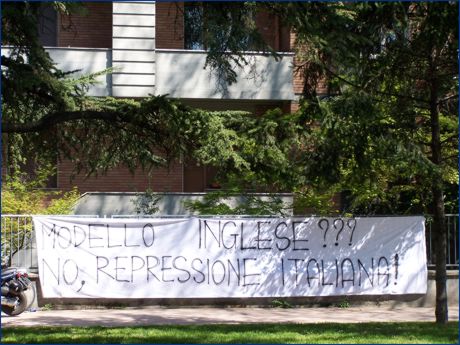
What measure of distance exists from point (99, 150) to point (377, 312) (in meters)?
5.67

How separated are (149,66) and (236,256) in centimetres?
757

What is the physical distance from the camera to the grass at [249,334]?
8.63 meters

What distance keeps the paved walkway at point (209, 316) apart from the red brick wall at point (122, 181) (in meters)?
5.99

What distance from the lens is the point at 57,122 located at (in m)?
10.2

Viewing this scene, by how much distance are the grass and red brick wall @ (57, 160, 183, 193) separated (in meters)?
8.46

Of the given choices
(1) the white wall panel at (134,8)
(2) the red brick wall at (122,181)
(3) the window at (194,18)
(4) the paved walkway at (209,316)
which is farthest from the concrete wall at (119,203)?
(3) the window at (194,18)

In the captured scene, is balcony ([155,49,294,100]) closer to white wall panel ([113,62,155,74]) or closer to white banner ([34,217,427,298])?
white wall panel ([113,62,155,74])

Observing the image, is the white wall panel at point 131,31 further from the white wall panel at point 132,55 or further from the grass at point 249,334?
the grass at point 249,334

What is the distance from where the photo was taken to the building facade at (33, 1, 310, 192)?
17.9 meters

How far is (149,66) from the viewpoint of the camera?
17969 millimetres

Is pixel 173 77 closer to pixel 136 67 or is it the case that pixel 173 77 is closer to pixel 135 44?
pixel 136 67

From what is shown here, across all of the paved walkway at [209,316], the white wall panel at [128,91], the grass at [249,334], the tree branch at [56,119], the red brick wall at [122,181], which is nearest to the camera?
the grass at [249,334]

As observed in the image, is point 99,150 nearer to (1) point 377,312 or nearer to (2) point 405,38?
(2) point 405,38

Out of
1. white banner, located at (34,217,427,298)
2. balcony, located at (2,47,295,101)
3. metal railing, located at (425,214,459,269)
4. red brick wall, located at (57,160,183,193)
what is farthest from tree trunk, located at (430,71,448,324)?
red brick wall, located at (57,160,183,193)
